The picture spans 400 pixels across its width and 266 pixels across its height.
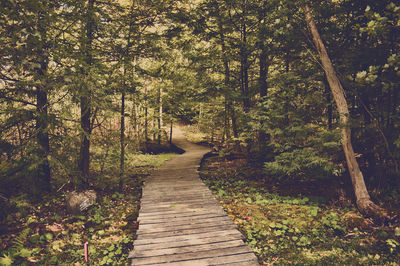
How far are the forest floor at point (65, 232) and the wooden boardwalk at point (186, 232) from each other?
0.59m

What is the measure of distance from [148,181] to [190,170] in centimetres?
239

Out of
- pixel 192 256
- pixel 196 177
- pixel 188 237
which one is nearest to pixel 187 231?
pixel 188 237

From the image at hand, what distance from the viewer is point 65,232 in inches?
221

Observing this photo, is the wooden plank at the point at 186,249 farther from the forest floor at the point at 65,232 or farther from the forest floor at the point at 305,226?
the forest floor at the point at 305,226

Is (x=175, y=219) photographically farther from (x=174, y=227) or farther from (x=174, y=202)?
(x=174, y=202)

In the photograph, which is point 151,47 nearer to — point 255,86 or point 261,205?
point 255,86

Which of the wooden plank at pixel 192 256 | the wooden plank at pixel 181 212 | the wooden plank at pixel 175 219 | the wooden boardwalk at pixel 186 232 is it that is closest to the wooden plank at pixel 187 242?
the wooden boardwalk at pixel 186 232

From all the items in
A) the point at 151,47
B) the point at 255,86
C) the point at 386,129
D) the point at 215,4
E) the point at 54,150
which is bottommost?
the point at 54,150

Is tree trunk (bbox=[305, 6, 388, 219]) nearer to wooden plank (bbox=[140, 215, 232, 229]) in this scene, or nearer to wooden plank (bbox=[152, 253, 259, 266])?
wooden plank (bbox=[140, 215, 232, 229])

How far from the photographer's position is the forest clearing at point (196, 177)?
459 centimetres

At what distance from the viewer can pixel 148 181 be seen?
→ 9188 millimetres

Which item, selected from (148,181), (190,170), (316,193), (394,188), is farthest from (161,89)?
(394,188)

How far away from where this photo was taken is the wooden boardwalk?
4.22 m

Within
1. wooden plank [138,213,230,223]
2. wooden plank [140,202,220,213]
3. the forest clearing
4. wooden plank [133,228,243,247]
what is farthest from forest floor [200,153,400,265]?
wooden plank [138,213,230,223]
